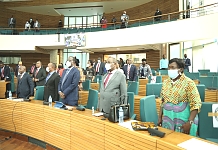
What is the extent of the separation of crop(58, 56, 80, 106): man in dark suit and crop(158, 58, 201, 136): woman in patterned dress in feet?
5.85

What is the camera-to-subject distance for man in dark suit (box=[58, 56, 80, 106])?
11.8ft

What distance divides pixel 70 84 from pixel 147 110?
5.24 ft

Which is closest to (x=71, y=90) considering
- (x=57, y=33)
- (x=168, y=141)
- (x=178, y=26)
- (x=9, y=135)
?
(x=9, y=135)

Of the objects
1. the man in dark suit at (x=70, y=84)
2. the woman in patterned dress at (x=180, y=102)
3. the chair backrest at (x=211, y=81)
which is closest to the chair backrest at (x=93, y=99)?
the man in dark suit at (x=70, y=84)

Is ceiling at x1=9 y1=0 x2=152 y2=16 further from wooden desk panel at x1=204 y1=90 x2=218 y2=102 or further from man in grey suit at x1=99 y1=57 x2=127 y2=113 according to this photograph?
man in grey suit at x1=99 y1=57 x2=127 y2=113

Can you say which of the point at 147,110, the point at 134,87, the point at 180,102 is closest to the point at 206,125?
the point at 180,102

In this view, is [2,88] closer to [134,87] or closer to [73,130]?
[134,87]

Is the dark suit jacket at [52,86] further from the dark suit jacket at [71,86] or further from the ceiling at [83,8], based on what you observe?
the ceiling at [83,8]

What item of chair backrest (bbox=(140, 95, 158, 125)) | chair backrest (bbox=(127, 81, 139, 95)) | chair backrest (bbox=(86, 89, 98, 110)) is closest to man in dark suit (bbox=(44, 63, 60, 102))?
chair backrest (bbox=(86, 89, 98, 110))

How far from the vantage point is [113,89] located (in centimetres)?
292

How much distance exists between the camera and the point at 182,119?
2.13 metres

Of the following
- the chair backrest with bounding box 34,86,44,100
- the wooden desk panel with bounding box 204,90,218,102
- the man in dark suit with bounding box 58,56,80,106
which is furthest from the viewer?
the wooden desk panel with bounding box 204,90,218,102

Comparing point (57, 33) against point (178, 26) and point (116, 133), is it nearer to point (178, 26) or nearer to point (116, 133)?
point (178, 26)

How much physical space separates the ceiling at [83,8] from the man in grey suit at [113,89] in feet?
43.5
